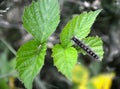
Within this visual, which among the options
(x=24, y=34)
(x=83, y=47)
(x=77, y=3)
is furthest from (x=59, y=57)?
(x=24, y=34)

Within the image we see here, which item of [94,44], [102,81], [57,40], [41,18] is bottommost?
[102,81]

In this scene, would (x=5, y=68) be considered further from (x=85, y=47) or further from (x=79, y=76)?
(x=85, y=47)

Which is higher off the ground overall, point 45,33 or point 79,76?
point 45,33

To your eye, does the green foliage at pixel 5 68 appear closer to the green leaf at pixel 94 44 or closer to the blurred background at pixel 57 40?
the blurred background at pixel 57 40

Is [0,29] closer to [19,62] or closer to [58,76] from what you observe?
[58,76]

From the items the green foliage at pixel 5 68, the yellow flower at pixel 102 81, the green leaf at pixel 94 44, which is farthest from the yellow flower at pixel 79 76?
the green leaf at pixel 94 44

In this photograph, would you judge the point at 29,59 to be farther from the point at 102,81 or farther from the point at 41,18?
the point at 102,81

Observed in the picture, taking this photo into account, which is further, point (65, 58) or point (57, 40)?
point (57, 40)

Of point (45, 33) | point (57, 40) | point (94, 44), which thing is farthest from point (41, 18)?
point (57, 40)
